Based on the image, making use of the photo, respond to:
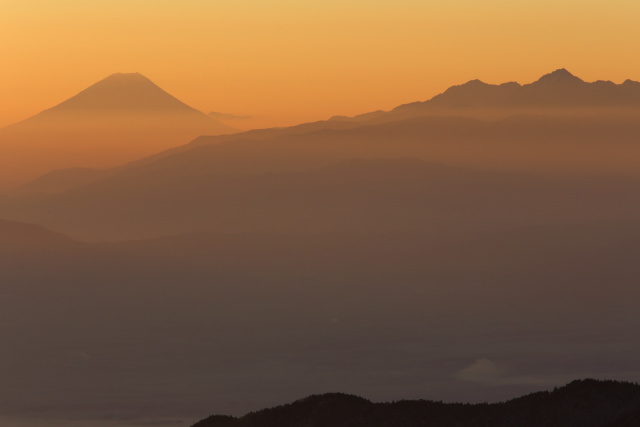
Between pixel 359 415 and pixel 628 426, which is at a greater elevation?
pixel 359 415

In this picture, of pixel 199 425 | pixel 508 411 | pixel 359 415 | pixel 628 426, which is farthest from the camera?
pixel 199 425

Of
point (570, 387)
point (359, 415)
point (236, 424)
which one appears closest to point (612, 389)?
point (570, 387)

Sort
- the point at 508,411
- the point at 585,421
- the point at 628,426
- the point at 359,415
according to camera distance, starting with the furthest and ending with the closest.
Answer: the point at 359,415 < the point at 508,411 < the point at 585,421 < the point at 628,426

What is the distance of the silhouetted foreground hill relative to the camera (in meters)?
61.0

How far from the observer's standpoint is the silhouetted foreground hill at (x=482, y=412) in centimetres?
6103

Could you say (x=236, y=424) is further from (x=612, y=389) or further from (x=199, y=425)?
(x=612, y=389)

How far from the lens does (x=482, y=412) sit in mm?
65500

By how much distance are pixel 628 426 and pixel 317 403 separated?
24382mm

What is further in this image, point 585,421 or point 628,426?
point 585,421

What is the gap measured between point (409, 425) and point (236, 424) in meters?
11.5

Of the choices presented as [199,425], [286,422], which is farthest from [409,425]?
[199,425]

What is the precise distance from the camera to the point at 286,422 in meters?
71.3

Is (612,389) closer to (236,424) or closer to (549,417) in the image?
(549,417)

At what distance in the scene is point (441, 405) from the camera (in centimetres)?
6838
